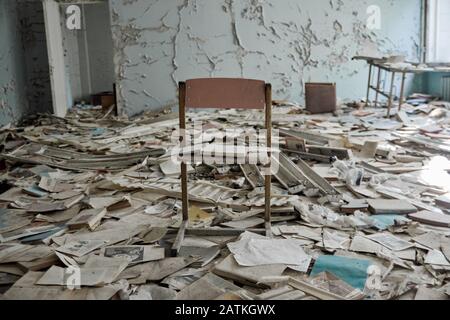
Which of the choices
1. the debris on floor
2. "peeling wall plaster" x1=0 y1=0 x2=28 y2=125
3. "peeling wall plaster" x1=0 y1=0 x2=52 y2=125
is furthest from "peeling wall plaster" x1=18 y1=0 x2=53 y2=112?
the debris on floor

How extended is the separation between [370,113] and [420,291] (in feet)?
17.2

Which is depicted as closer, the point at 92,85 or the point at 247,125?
the point at 247,125

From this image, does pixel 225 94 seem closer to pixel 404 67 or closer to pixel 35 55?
pixel 404 67

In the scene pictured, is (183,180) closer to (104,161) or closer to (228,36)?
(104,161)

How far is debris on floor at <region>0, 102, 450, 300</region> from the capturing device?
2.12 m

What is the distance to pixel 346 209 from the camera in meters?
3.07

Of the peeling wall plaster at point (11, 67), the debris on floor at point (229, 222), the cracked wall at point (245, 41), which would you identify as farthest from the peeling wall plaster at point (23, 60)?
the debris on floor at point (229, 222)

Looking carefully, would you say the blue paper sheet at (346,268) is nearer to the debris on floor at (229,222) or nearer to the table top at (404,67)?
the debris on floor at (229,222)

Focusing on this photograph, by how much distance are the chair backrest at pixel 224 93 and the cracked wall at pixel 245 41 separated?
5.29m

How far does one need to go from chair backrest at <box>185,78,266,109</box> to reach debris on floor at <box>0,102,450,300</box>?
0.71 metres

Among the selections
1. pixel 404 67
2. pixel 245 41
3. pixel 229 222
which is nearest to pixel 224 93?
pixel 229 222

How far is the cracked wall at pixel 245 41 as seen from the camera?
25.1 ft

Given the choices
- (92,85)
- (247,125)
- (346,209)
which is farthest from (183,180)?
(92,85)

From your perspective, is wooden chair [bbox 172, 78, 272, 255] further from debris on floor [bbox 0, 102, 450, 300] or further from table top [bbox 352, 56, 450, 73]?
table top [bbox 352, 56, 450, 73]
